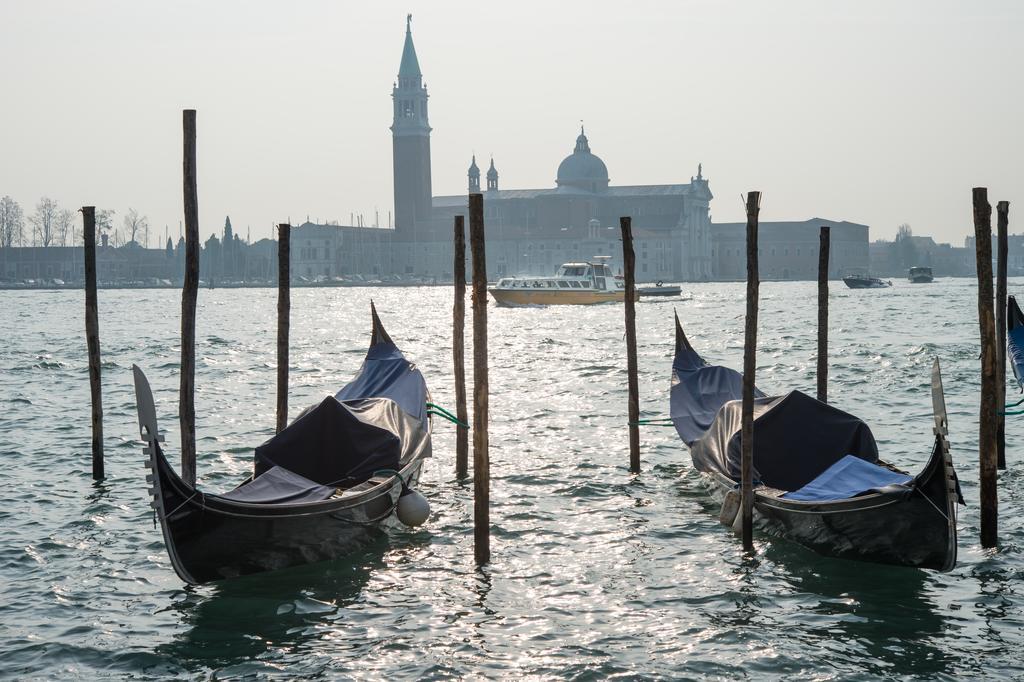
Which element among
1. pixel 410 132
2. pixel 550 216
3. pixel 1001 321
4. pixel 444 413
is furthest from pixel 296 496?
pixel 550 216

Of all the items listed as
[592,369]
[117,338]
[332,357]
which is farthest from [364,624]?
[117,338]

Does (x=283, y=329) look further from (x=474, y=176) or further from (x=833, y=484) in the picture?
(x=474, y=176)

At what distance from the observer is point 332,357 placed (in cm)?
2655

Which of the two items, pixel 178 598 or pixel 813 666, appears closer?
pixel 813 666

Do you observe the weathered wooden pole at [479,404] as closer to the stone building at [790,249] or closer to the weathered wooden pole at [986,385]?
the weathered wooden pole at [986,385]

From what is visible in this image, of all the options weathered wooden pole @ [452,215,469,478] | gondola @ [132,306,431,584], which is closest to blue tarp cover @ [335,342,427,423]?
weathered wooden pole @ [452,215,469,478]

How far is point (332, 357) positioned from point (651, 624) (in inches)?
821

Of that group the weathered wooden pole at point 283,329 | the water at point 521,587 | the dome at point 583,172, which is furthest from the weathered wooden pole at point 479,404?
the dome at point 583,172

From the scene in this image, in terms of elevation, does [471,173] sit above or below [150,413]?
above

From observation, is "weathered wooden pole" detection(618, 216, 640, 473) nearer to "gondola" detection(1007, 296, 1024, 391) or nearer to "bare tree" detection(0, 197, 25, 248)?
"gondola" detection(1007, 296, 1024, 391)

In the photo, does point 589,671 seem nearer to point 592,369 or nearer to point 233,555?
point 233,555

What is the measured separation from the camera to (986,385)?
296 inches

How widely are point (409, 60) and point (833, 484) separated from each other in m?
86.1

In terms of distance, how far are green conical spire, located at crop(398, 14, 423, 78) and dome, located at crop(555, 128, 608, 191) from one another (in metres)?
17.4
